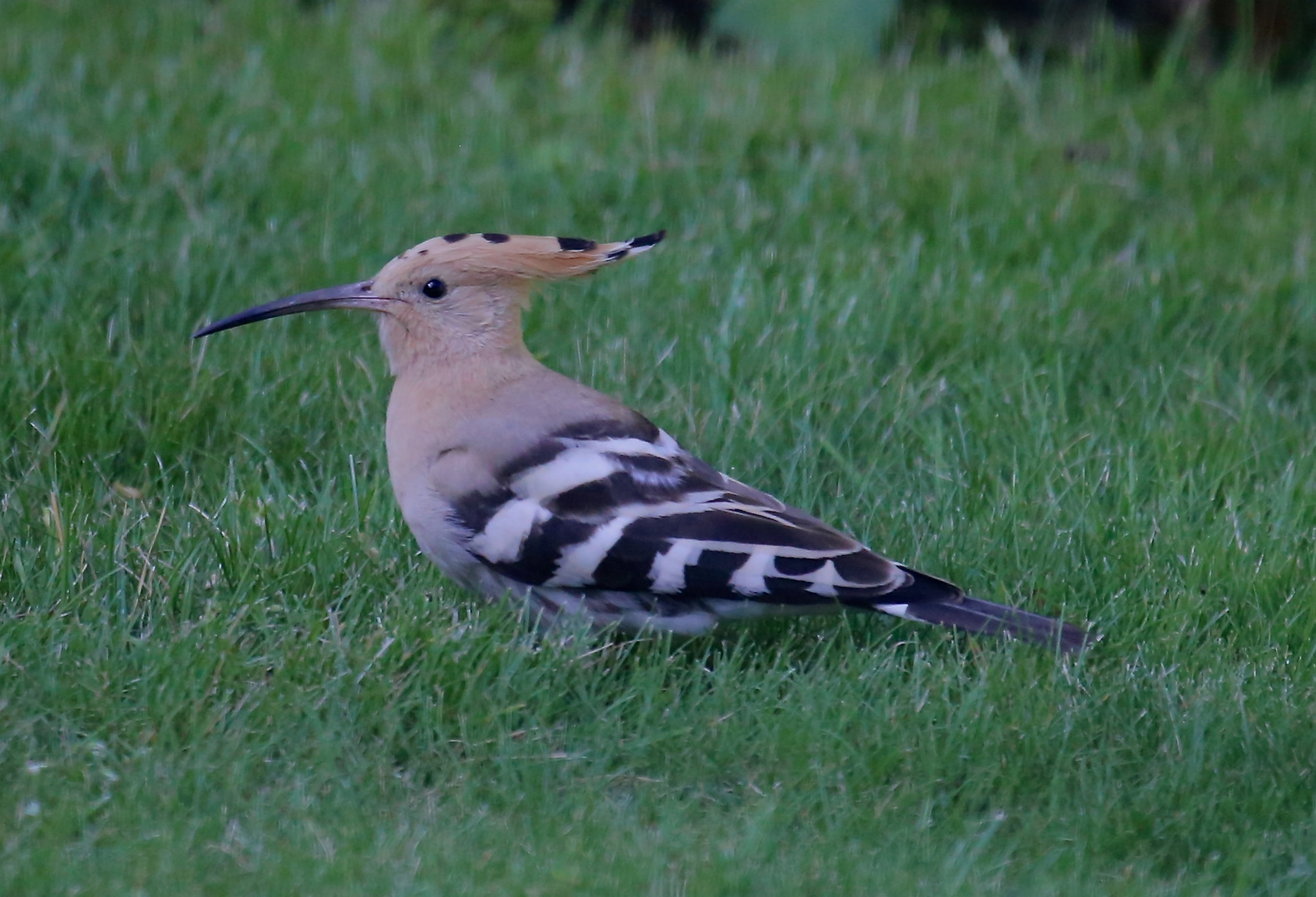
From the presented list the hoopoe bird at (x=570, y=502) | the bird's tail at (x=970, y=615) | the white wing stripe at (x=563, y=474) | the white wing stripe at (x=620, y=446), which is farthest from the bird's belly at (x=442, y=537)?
the bird's tail at (x=970, y=615)

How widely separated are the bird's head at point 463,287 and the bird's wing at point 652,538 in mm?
379

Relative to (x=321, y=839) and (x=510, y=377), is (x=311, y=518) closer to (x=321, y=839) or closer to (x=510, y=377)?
(x=510, y=377)

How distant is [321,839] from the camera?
8.72ft

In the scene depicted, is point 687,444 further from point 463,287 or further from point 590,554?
point 590,554

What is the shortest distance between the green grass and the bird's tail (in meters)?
0.07

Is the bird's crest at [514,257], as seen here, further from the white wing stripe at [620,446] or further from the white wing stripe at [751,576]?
the white wing stripe at [751,576]

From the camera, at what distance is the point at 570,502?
3312 mm

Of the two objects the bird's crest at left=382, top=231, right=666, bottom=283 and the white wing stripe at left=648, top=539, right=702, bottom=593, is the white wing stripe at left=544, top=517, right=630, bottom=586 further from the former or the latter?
the bird's crest at left=382, top=231, right=666, bottom=283

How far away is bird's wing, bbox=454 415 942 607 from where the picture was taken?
3223 millimetres

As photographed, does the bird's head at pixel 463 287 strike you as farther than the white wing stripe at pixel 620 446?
Yes

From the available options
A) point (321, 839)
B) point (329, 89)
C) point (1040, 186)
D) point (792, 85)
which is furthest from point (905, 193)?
point (321, 839)

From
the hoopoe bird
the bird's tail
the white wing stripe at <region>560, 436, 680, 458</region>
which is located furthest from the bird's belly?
the bird's tail

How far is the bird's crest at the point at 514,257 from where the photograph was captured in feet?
11.9

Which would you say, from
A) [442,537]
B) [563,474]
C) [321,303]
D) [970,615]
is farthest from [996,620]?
[321,303]
